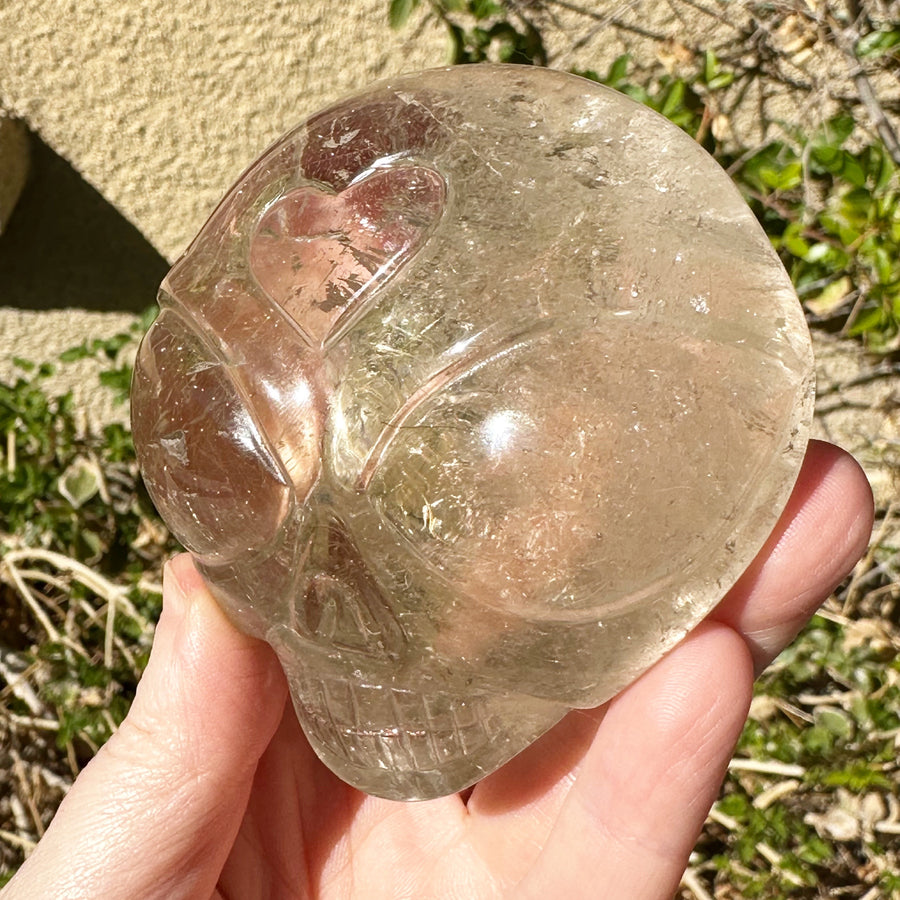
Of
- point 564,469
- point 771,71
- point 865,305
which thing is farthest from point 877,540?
point 564,469

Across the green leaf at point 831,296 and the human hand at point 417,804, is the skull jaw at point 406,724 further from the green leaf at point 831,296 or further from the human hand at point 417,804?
the green leaf at point 831,296

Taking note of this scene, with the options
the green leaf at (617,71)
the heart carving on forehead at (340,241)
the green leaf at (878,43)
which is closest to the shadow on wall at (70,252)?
the green leaf at (617,71)

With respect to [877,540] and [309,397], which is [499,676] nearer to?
[309,397]

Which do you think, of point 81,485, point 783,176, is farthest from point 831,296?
point 81,485

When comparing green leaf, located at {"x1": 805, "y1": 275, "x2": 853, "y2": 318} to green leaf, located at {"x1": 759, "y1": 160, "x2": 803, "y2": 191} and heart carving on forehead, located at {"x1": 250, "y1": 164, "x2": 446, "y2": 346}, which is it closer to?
green leaf, located at {"x1": 759, "y1": 160, "x2": 803, "y2": 191}

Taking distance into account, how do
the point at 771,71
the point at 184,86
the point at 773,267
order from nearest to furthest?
the point at 773,267 < the point at 771,71 < the point at 184,86

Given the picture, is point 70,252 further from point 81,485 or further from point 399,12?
point 399,12

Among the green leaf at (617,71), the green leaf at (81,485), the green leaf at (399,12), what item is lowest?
the green leaf at (81,485)
